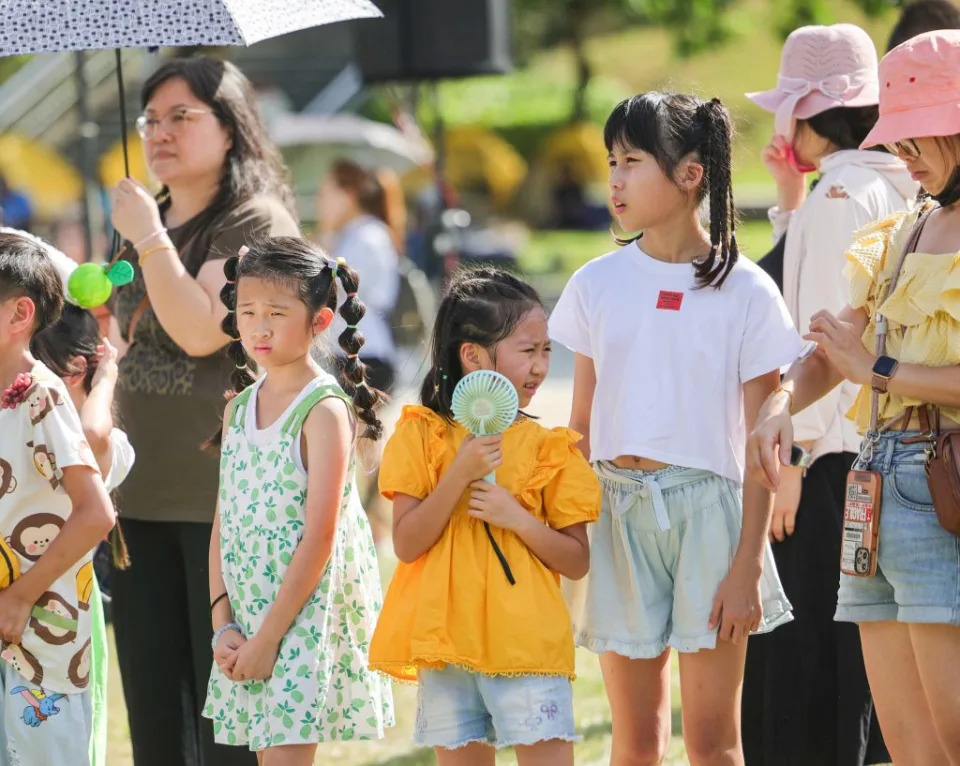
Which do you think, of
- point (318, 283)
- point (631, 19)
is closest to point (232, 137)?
point (318, 283)

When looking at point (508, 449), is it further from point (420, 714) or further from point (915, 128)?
point (915, 128)

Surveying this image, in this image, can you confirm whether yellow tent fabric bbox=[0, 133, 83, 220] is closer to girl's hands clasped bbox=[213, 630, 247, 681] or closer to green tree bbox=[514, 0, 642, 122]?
girl's hands clasped bbox=[213, 630, 247, 681]

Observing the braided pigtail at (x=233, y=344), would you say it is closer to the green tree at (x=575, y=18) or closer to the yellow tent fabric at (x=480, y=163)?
the green tree at (x=575, y=18)

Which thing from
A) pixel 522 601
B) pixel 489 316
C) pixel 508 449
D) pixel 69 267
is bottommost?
pixel 522 601

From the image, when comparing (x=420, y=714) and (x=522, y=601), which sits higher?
(x=522, y=601)

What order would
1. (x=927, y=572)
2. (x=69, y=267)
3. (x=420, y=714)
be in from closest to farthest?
(x=927, y=572)
(x=420, y=714)
(x=69, y=267)

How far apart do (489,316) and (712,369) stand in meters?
0.50

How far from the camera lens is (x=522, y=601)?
305 centimetres

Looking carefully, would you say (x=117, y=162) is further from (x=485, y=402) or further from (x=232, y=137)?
(x=485, y=402)

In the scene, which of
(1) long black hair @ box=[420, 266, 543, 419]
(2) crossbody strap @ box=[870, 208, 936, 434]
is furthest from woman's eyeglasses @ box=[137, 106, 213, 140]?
(2) crossbody strap @ box=[870, 208, 936, 434]

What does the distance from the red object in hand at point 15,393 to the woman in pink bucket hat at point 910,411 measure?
1533 mm

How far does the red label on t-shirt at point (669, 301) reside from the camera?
328cm

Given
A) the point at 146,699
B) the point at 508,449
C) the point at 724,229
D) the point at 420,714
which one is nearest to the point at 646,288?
the point at 724,229

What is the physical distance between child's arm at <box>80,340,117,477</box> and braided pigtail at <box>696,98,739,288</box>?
1380mm
